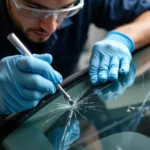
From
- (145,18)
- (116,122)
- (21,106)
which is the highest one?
(21,106)

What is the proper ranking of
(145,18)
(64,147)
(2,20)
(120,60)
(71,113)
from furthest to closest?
(145,18), (2,20), (120,60), (71,113), (64,147)

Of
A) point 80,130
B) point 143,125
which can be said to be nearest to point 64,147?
point 80,130

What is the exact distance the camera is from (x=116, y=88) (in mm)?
913

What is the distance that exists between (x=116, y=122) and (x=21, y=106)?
1.02 ft

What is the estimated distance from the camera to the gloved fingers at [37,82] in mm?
845

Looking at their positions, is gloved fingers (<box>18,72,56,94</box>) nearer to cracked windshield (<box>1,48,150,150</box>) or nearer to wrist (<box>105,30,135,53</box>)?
cracked windshield (<box>1,48,150,150</box>)

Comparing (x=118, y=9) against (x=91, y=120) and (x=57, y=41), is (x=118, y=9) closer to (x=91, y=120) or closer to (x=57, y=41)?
(x=57, y=41)

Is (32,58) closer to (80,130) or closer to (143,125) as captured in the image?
(80,130)

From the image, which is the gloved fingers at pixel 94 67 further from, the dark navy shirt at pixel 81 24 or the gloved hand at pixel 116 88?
the dark navy shirt at pixel 81 24

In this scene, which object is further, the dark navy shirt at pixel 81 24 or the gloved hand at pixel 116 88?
the dark navy shirt at pixel 81 24

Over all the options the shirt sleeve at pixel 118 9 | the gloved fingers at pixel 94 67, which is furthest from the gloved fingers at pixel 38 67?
the shirt sleeve at pixel 118 9

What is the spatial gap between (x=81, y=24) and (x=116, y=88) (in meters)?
0.68

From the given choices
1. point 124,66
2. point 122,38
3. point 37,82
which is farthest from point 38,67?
point 122,38

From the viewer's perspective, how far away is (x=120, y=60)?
1.11 m
